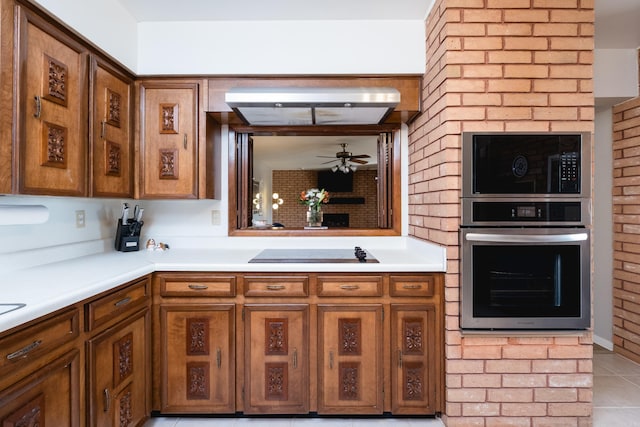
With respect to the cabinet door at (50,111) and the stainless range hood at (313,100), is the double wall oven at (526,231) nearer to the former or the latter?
the stainless range hood at (313,100)

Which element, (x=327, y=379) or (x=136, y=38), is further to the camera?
(x=136, y=38)

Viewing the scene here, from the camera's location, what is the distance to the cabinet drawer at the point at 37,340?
102 cm

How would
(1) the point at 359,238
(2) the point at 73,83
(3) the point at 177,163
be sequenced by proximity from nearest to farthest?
(2) the point at 73,83 → (3) the point at 177,163 → (1) the point at 359,238

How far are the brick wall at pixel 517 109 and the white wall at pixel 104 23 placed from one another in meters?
1.87

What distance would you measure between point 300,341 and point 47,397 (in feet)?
3.67

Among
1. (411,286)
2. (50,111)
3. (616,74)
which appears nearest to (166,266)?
(50,111)

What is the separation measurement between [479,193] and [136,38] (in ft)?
7.59

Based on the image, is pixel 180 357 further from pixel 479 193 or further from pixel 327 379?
pixel 479 193

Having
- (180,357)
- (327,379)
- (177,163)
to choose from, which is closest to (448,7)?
(177,163)

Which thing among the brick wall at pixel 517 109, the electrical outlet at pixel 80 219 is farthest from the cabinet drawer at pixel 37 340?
the brick wall at pixel 517 109

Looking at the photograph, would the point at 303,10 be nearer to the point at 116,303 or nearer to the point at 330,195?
the point at 330,195

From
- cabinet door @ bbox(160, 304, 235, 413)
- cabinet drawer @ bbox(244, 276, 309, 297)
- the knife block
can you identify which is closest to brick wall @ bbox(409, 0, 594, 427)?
cabinet drawer @ bbox(244, 276, 309, 297)

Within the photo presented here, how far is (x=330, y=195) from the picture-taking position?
3.53m

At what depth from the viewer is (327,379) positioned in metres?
1.91
